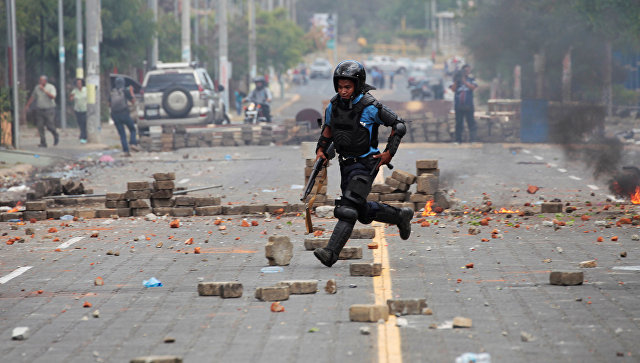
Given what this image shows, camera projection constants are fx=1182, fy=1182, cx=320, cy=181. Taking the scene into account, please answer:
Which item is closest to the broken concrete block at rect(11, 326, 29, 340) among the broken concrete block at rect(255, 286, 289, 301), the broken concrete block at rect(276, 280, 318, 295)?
the broken concrete block at rect(255, 286, 289, 301)

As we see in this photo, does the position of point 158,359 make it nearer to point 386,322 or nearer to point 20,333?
point 20,333

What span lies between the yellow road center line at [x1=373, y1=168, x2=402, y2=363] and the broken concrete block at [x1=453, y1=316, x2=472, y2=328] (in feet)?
1.26

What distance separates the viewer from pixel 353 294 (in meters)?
8.81

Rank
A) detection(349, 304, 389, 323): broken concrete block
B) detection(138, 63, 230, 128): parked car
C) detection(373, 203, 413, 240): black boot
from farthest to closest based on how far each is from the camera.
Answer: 1. detection(138, 63, 230, 128): parked car
2. detection(373, 203, 413, 240): black boot
3. detection(349, 304, 389, 323): broken concrete block

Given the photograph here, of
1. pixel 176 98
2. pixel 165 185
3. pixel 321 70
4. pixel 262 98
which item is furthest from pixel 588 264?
pixel 321 70

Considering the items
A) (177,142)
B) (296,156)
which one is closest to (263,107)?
(177,142)

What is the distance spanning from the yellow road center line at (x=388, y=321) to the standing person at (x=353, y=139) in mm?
518

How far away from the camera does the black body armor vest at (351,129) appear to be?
10234 mm

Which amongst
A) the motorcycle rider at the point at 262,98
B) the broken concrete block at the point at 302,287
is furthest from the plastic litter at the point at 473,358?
A: the motorcycle rider at the point at 262,98

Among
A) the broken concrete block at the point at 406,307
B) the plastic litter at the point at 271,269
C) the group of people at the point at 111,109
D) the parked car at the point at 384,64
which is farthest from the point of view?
the parked car at the point at 384,64

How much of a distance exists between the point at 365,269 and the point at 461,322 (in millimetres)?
2231

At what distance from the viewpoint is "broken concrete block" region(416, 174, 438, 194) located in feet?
48.2

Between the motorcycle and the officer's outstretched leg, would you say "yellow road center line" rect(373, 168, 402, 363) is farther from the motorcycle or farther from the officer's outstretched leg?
the motorcycle

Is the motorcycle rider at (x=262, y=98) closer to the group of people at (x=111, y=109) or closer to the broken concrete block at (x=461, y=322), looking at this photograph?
the group of people at (x=111, y=109)
